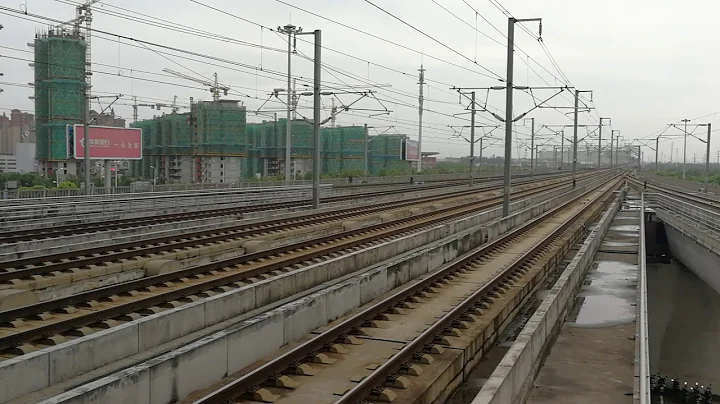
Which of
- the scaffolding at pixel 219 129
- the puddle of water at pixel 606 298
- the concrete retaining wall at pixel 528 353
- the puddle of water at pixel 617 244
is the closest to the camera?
the concrete retaining wall at pixel 528 353

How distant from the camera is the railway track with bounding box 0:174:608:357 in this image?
33.3 feet

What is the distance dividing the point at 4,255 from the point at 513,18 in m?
20.2

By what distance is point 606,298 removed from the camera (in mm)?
15984

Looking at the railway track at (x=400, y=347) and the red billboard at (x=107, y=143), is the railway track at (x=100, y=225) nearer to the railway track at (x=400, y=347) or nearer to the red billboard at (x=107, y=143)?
the railway track at (x=400, y=347)

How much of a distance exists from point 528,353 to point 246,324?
3943 mm

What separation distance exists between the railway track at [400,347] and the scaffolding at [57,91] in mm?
61412

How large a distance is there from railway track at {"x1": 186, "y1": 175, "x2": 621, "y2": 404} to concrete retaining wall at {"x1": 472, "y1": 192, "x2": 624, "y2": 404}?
110 cm

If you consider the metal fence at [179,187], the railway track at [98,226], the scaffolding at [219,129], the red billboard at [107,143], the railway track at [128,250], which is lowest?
the railway track at [128,250]

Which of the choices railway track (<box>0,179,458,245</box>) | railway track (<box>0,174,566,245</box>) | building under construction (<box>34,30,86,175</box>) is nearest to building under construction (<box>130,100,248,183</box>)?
building under construction (<box>34,30,86,175</box>)

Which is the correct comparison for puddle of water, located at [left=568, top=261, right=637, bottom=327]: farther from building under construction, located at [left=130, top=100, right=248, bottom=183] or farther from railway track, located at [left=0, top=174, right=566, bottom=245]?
building under construction, located at [left=130, top=100, right=248, bottom=183]

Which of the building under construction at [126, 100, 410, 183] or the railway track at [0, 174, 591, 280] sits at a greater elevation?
the building under construction at [126, 100, 410, 183]

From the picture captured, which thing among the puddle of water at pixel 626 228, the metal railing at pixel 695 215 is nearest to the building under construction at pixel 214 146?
the metal railing at pixel 695 215

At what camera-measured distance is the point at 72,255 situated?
16.5 meters

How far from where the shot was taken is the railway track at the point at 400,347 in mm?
8648
